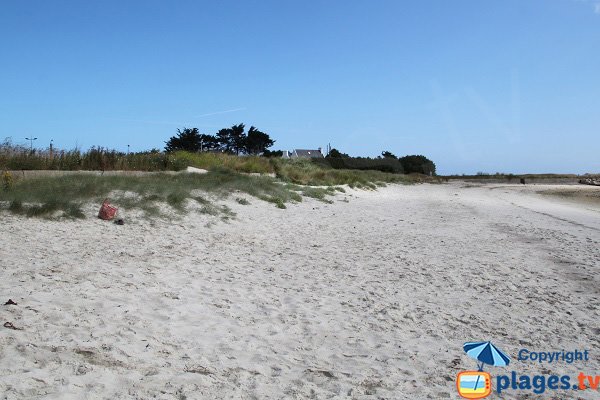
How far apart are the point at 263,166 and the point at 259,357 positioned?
20893mm

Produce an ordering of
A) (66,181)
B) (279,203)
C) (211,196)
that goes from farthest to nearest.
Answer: (279,203) < (211,196) < (66,181)

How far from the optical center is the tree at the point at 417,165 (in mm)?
72438

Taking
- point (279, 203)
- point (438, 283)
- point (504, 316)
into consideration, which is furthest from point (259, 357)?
point (279, 203)

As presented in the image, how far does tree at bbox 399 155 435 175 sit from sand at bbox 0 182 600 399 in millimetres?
64243

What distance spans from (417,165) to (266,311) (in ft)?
234

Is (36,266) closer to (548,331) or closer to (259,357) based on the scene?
(259,357)

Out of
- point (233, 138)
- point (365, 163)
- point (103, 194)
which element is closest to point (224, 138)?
point (233, 138)

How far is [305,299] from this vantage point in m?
5.51

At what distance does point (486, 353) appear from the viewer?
406 centimetres

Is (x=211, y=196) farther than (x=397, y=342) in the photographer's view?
Yes

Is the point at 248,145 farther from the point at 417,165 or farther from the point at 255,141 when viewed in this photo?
the point at 417,165

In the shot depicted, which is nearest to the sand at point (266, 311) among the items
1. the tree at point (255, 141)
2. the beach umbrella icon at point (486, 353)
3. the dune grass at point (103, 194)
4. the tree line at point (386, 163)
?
the beach umbrella icon at point (486, 353)

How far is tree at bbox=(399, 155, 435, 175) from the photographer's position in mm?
72438

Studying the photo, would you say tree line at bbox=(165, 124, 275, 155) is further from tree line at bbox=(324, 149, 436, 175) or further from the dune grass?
the dune grass
